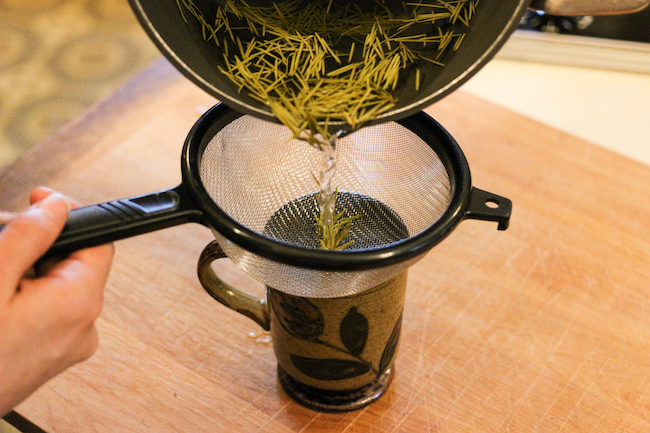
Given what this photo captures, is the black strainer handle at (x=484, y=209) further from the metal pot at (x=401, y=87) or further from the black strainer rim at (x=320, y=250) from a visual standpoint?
the metal pot at (x=401, y=87)

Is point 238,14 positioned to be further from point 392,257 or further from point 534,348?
point 534,348

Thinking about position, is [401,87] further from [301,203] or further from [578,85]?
[578,85]

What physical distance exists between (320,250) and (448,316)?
1.38 feet

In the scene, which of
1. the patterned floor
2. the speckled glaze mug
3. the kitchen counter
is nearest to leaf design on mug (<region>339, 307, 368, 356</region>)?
the speckled glaze mug

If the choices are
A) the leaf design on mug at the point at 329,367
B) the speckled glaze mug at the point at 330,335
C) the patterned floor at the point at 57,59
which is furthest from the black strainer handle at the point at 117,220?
the patterned floor at the point at 57,59

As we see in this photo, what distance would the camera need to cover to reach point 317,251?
0.60 m

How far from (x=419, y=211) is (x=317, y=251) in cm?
23

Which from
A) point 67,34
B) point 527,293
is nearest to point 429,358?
point 527,293

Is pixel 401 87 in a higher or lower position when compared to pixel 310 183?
higher

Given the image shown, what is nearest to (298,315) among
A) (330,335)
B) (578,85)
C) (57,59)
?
(330,335)

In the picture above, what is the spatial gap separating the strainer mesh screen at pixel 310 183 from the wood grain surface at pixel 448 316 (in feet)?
0.69

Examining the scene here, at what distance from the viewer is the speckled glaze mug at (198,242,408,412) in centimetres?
72

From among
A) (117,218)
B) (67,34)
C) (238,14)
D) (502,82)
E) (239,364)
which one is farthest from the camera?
(67,34)

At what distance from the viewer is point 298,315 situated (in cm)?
73
